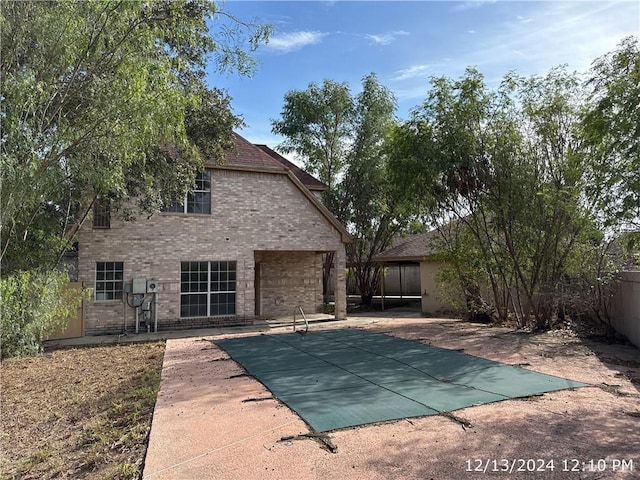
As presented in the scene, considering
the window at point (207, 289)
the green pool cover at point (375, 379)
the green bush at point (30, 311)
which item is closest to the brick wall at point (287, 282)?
the window at point (207, 289)

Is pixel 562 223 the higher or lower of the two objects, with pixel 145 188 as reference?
lower

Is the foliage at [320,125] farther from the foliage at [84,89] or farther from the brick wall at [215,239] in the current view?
the foliage at [84,89]

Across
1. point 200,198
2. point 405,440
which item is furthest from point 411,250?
point 405,440

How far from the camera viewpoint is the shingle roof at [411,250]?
1961 cm

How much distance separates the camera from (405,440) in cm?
445

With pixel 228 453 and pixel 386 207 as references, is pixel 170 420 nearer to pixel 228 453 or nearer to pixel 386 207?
pixel 228 453

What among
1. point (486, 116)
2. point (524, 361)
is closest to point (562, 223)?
point (486, 116)

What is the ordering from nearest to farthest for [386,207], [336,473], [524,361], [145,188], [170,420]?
[336,473], [170,420], [524,361], [145,188], [386,207]

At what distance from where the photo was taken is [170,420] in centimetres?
528

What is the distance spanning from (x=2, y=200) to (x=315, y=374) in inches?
214

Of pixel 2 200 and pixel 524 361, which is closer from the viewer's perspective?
pixel 2 200

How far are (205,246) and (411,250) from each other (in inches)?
409

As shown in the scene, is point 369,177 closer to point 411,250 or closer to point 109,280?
point 411,250

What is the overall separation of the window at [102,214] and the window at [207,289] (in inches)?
99.5
